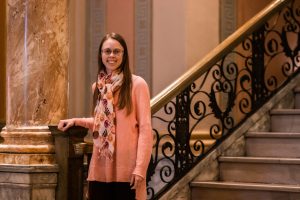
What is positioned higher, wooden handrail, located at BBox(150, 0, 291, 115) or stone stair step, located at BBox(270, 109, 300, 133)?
wooden handrail, located at BBox(150, 0, 291, 115)

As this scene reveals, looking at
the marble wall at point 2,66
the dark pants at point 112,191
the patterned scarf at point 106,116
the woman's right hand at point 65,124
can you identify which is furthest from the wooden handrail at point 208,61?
the marble wall at point 2,66

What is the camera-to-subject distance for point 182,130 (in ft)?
22.1

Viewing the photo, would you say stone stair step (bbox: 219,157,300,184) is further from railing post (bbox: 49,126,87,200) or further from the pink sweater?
the pink sweater

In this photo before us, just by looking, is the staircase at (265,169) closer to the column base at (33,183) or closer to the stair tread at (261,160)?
the stair tread at (261,160)

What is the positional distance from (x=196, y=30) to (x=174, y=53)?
37cm

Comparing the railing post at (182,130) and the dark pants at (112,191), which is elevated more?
the railing post at (182,130)

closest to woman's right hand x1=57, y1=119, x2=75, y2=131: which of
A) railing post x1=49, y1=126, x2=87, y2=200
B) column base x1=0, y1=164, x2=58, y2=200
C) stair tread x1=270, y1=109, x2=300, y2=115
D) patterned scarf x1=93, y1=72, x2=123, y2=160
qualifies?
→ railing post x1=49, y1=126, x2=87, y2=200

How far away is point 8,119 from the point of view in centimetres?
567

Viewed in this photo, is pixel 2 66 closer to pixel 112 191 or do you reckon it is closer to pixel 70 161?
pixel 70 161

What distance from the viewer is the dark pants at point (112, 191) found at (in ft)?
13.3

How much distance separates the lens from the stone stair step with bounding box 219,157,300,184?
626 centimetres

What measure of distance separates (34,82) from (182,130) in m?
1.79

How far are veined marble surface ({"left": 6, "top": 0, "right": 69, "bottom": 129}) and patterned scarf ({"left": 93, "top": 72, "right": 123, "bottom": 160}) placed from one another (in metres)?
1.38

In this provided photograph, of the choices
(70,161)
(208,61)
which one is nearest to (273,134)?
(208,61)
